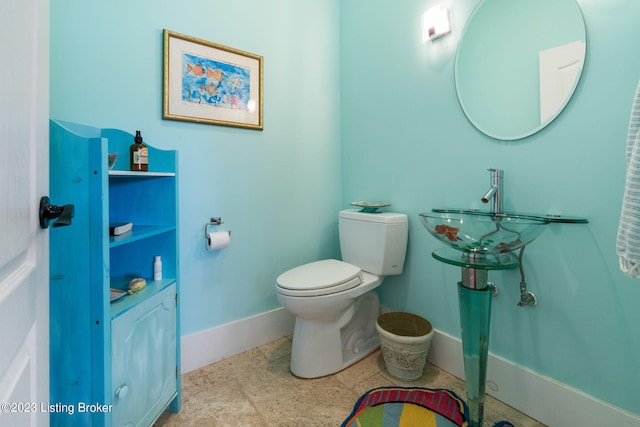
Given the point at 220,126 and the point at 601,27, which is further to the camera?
the point at 220,126

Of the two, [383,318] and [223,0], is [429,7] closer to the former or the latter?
[223,0]

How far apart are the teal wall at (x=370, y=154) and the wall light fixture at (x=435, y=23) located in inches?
2.2

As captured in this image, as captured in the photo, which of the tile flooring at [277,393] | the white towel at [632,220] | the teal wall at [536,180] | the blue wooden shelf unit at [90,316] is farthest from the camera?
the tile flooring at [277,393]

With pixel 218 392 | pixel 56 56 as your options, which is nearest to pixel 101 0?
pixel 56 56

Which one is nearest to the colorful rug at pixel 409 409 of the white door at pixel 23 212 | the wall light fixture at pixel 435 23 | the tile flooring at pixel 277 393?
the tile flooring at pixel 277 393

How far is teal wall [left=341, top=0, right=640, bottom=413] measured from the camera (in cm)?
101

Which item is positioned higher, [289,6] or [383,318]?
[289,6]

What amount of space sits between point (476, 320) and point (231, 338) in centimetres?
128

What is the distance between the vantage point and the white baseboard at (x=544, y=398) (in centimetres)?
A: 105

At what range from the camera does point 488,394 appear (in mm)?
1367

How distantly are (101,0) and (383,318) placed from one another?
2.05 metres

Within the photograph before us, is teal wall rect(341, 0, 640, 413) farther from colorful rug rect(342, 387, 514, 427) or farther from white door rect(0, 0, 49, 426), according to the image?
white door rect(0, 0, 49, 426)

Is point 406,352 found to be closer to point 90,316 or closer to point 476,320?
point 476,320

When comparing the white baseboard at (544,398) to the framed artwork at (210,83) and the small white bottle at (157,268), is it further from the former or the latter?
the framed artwork at (210,83)
